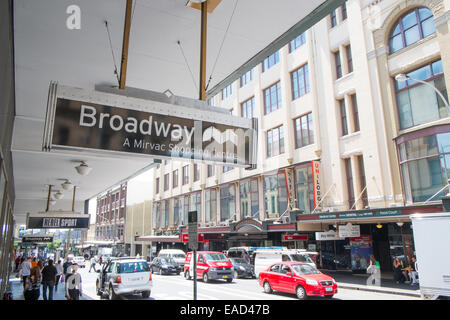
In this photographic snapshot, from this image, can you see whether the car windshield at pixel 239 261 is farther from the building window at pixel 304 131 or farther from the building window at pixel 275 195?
the building window at pixel 304 131

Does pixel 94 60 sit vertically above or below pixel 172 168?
below

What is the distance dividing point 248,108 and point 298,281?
2425 cm

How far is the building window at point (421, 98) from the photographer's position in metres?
19.3

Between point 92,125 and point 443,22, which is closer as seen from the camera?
point 92,125

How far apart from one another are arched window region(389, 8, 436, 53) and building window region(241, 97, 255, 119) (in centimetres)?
1586

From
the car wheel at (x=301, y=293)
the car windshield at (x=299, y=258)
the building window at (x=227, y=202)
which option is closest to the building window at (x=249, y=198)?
the building window at (x=227, y=202)

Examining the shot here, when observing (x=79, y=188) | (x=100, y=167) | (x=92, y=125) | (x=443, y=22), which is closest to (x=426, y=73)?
(x=443, y=22)

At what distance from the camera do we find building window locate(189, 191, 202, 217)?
43.6m

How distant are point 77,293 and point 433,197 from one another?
58.9 ft

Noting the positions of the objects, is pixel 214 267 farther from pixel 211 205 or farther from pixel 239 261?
pixel 211 205

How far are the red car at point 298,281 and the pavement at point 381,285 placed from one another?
3.61m

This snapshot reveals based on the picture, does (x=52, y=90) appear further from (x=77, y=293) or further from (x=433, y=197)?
(x=433, y=197)

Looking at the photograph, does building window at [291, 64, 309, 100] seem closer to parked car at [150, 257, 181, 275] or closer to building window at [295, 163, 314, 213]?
building window at [295, 163, 314, 213]

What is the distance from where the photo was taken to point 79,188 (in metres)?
15.7
